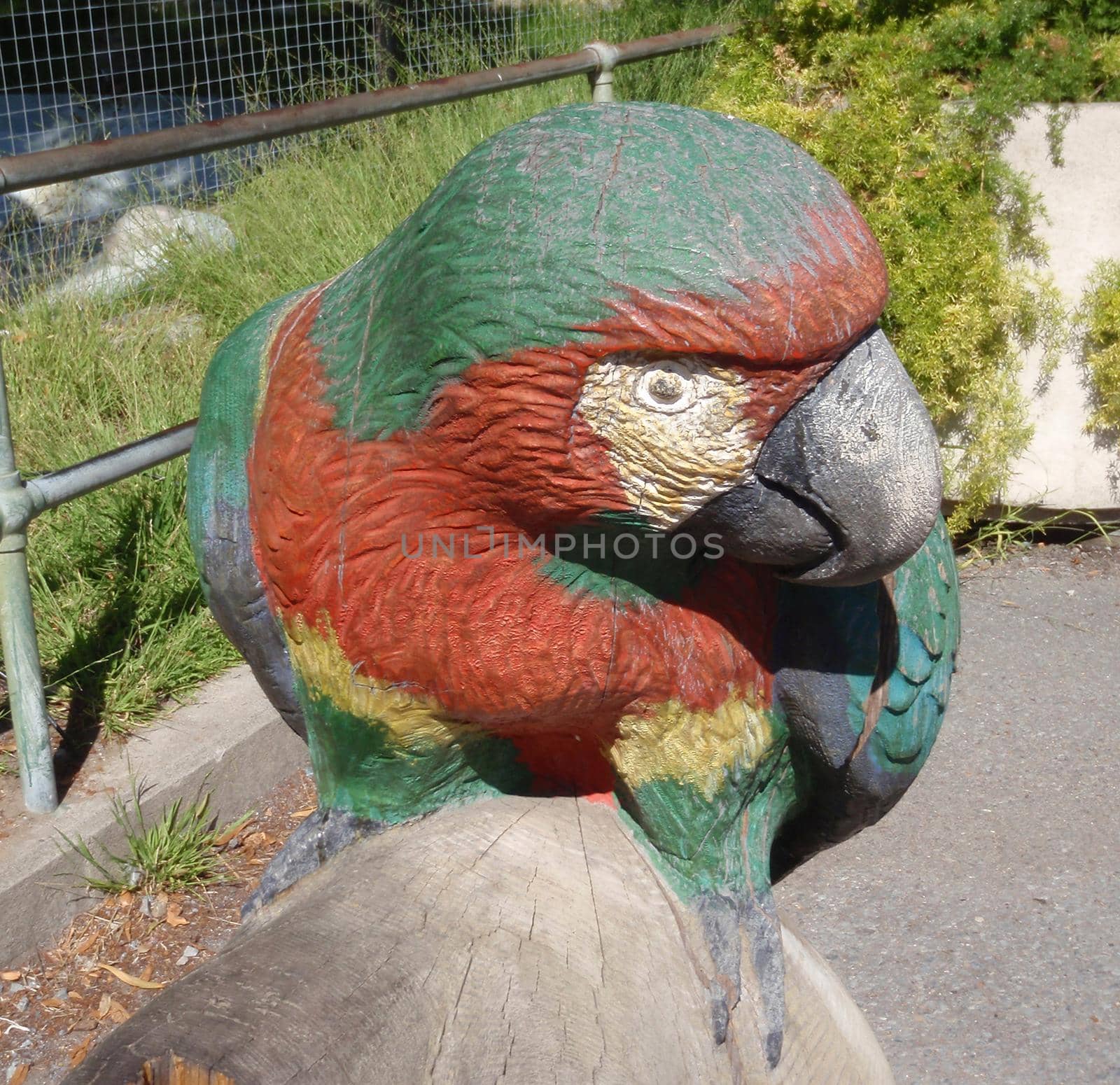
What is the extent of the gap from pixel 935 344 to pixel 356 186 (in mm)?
1936

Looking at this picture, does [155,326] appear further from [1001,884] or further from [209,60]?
[1001,884]

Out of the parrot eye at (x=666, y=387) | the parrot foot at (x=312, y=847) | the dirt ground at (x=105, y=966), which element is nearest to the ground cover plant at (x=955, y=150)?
the dirt ground at (x=105, y=966)

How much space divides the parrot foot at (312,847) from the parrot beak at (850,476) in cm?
54

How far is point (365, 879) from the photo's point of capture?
1.14 meters

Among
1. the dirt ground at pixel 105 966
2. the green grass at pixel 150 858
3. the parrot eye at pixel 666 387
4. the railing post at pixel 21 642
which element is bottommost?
the dirt ground at pixel 105 966

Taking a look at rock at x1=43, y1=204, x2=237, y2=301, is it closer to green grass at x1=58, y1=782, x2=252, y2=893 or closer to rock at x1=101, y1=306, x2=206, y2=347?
rock at x1=101, y1=306, x2=206, y2=347

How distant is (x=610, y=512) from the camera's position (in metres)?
0.94

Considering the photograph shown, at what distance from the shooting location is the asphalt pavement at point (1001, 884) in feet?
7.41

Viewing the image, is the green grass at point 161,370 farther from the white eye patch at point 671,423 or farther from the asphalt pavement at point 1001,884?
the white eye patch at point 671,423

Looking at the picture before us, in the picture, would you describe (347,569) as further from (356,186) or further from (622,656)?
(356,186)

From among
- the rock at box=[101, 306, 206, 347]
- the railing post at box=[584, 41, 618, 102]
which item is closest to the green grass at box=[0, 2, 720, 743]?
the rock at box=[101, 306, 206, 347]

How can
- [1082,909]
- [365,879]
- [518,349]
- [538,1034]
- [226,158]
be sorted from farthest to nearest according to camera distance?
[226,158] < [1082,909] < [365,879] < [538,1034] < [518,349]

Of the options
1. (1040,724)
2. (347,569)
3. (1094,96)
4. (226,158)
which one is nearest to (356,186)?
(226,158)

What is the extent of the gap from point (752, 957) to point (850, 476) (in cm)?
60
